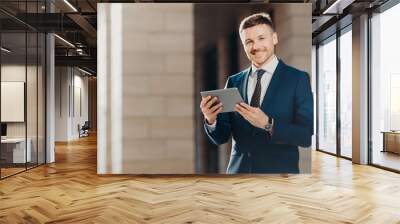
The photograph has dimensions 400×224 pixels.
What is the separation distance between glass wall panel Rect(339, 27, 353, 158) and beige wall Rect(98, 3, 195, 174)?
4.60 metres

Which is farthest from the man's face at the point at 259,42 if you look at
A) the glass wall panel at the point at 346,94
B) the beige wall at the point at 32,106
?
the beige wall at the point at 32,106

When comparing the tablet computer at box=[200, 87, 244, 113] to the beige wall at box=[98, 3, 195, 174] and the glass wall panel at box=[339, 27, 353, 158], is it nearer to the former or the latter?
the beige wall at box=[98, 3, 195, 174]

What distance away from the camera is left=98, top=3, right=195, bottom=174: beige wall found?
271 inches

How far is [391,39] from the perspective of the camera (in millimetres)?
7891

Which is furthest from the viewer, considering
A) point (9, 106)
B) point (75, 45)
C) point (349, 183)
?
point (75, 45)

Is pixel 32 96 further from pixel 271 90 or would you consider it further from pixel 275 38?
pixel 275 38

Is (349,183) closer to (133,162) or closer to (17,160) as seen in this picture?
(133,162)

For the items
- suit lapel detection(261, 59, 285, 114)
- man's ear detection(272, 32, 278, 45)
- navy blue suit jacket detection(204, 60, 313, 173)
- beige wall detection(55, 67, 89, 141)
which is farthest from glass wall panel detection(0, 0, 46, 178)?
beige wall detection(55, 67, 89, 141)

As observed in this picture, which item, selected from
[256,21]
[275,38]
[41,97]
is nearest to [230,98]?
[275,38]

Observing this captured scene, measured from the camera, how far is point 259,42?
22.2ft

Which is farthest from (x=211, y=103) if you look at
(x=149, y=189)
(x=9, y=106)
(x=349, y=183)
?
(x=9, y=106)

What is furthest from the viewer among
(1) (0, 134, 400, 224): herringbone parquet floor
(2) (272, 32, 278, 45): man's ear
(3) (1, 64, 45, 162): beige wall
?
(3) (1, 64, 45, 162): beige wall

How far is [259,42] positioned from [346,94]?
13.6 ft

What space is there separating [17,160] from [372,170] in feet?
22.8
